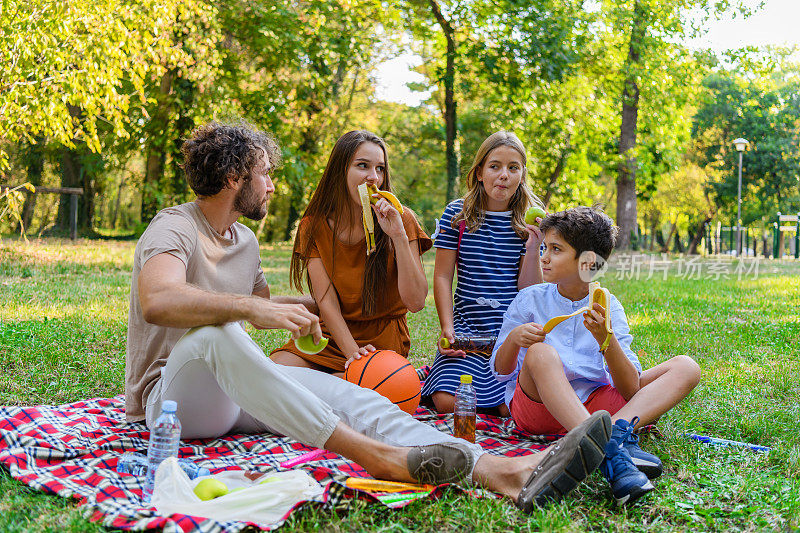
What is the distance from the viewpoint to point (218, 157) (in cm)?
343

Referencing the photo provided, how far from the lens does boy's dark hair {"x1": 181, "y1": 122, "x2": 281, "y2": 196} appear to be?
11.3 ft

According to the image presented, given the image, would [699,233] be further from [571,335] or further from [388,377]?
[388,377]

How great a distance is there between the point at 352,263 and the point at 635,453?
2.03m

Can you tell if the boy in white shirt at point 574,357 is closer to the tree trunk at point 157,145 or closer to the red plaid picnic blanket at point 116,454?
the red plaid picnic blanket at point 116,454

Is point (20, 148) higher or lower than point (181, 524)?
higher

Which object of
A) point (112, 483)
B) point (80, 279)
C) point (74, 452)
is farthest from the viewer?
point (80, 279)

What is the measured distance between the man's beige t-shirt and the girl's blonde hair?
1.66m

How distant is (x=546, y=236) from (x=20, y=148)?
894 inches

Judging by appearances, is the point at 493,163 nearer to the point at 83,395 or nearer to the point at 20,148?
the point at 83,395

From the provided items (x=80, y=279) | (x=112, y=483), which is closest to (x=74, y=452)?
(x=112, y=483)

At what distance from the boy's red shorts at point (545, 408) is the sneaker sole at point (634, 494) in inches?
31.8

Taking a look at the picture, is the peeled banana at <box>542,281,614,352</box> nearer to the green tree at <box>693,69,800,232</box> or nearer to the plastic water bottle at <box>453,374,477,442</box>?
the plastic water bottle at <box>453,374,477,442</box>

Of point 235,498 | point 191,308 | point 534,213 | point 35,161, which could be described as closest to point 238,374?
point 191,308

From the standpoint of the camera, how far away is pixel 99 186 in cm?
2738
